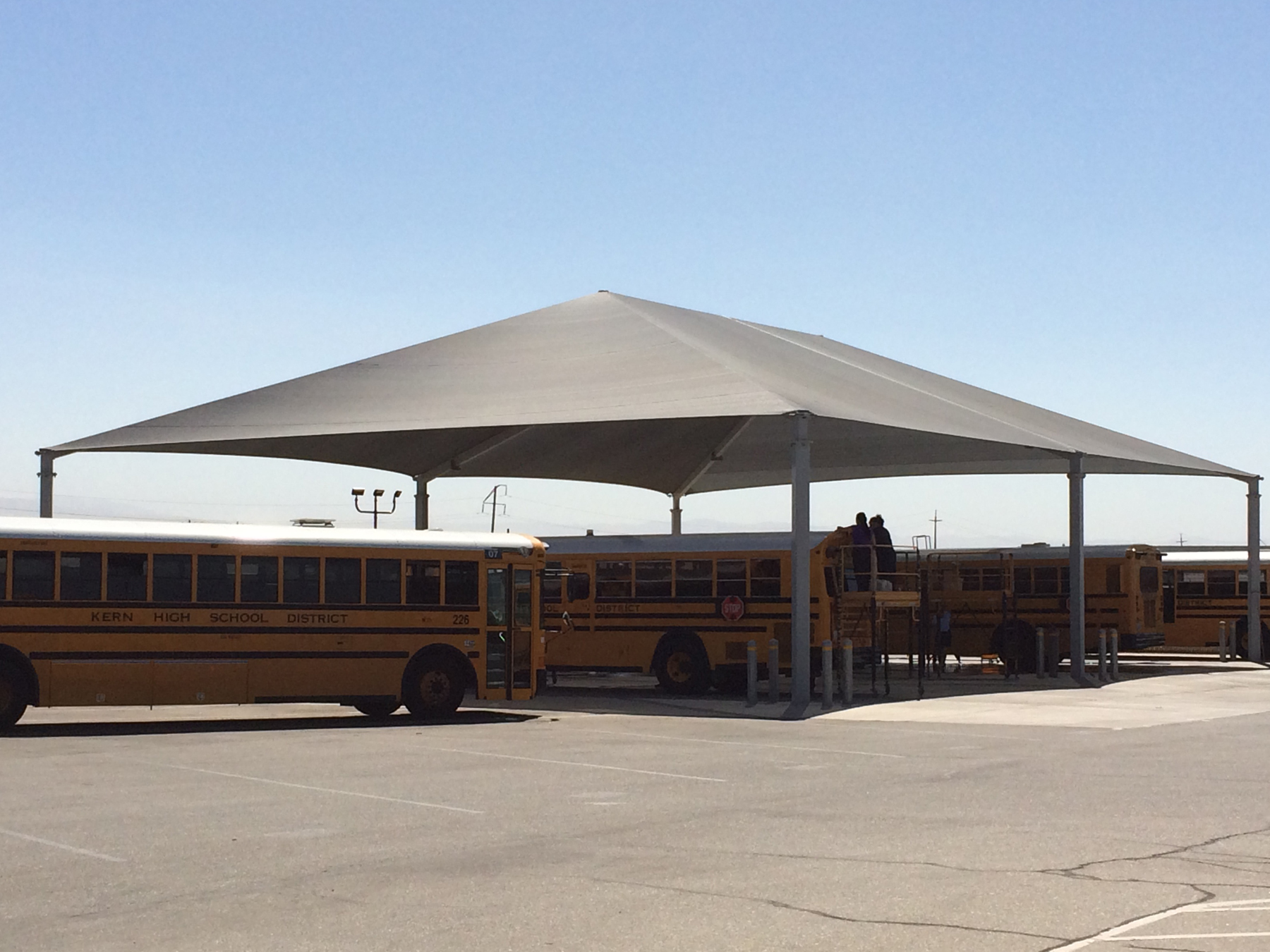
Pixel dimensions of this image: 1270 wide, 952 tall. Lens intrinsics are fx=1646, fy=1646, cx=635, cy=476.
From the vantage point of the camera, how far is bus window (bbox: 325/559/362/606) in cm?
2252

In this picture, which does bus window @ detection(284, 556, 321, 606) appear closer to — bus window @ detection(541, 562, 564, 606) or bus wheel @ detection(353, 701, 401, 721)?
bus wheel @ detection(353, 701, 401, 721)

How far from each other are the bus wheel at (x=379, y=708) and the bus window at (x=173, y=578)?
3541 millimetres

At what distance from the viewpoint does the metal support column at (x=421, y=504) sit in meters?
38.5

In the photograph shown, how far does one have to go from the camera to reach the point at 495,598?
77.5ft

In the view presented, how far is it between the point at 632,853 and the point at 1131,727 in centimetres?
1301

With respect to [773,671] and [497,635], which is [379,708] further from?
[773,671]

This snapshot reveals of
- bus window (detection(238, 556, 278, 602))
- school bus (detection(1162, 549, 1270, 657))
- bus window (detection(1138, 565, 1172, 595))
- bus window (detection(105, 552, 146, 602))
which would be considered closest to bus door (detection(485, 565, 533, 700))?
bus window (detection(238, 556, 278, 602))

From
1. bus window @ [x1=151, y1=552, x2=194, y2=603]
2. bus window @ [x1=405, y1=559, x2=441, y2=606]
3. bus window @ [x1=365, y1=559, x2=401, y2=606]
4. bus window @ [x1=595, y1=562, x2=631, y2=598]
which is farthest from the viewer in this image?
bus window @ [x1=595, y1=562, x2=631, y2=598]

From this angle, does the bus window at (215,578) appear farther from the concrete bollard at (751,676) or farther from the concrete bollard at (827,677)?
the concrete bollard at (827,677)

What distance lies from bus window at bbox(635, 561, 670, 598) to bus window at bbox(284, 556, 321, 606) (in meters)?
8.18

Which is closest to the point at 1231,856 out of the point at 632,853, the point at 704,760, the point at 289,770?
the point at 632,853

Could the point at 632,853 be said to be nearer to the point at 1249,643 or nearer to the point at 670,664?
the point at 670,664

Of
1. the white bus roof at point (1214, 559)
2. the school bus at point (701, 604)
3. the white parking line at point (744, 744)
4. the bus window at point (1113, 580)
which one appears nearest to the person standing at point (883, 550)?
the school bus at point (701, 604)

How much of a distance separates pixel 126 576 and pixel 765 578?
1129cm
